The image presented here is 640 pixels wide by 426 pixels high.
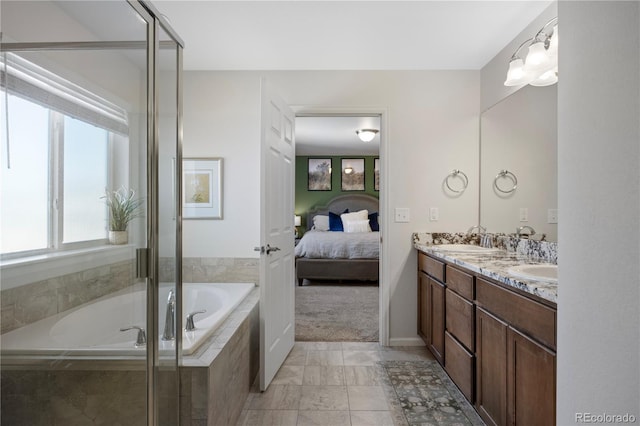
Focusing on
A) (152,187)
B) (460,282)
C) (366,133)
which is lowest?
(460,282)

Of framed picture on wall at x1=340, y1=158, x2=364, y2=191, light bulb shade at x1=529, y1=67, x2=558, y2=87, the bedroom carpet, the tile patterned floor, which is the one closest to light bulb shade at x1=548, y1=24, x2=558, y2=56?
light bulb shade at x1=529, y1=67, x2=558, y2=87

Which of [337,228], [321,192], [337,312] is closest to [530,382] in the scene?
[337,312]

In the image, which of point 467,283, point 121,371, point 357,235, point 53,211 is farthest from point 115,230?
point 357,235

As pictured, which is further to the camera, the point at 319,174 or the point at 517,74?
the point at 319,174

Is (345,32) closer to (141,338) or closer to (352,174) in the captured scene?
(141,338)

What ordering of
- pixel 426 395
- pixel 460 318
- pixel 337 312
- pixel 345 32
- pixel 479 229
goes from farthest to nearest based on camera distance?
pixel 337 312, pixel 479 229, pixel 345 32, pixel 426 395, pixel 460 318

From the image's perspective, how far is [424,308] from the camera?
271 centimetres

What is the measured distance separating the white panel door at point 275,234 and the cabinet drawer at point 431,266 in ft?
3.52

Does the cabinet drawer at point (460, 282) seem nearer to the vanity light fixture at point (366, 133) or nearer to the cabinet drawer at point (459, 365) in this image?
the cabinet drawer at point (459, 365)

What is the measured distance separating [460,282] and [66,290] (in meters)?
1.92

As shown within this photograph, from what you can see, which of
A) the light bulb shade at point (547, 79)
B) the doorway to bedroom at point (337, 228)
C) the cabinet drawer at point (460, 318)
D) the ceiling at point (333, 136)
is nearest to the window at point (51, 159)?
the cabinet drawer at point (460, 318)

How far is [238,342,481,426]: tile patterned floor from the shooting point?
1.86 m

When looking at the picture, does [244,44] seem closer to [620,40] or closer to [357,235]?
[620,40]

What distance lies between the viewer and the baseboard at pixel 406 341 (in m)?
2.89
